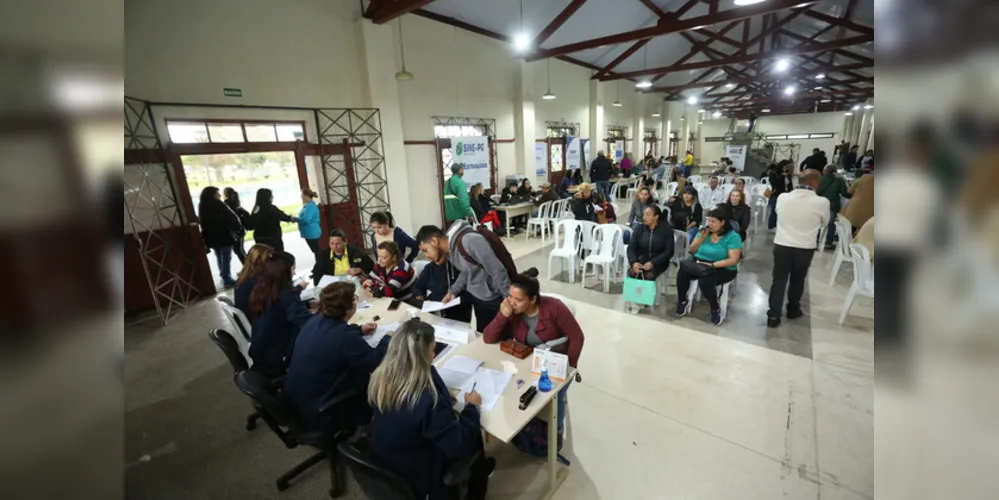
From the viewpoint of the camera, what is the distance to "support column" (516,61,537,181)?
8.76m

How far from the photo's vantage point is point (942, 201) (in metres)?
0.26

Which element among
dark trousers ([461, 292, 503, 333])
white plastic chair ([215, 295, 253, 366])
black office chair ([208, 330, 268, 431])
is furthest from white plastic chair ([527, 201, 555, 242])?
black office chair ([208, 330, 268, 431])

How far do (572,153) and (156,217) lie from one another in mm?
8763

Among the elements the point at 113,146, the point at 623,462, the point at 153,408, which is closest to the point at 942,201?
the point at 113,146

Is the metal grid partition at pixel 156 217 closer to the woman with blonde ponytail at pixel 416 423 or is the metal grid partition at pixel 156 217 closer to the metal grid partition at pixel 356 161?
the metal grid partition at pixel 356 161

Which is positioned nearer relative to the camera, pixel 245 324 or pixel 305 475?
pixel 305 475

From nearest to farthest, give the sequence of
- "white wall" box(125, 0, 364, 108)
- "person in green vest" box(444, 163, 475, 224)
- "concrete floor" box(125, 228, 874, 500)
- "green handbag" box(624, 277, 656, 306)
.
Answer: "concrete floor" box(125, 228, 874, 500)
"green handbag" box(624, 277, 656, 306)
"white wall" box(125, 0, 364, 108)
"person in green vest" box(444, 163, 475, 224)

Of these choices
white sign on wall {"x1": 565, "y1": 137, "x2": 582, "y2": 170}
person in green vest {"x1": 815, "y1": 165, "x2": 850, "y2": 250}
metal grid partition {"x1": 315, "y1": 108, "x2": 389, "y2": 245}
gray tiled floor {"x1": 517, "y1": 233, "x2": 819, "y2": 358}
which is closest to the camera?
gray tiled floor {"x1": 517, "y1": 233, "x2": 819, "y2": 358}

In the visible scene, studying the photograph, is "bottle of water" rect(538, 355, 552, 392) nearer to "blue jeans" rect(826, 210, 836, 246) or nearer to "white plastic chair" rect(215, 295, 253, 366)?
"white plastic chair" rect(215, 295, 253, 366)

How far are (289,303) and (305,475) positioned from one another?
98 cm

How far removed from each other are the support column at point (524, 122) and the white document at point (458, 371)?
699 centimetres

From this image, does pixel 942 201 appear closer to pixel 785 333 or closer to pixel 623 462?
pixel 623 462

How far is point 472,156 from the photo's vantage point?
765cm

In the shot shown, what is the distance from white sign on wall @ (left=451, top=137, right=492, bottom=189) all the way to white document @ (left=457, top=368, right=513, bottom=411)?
5.92 metres
